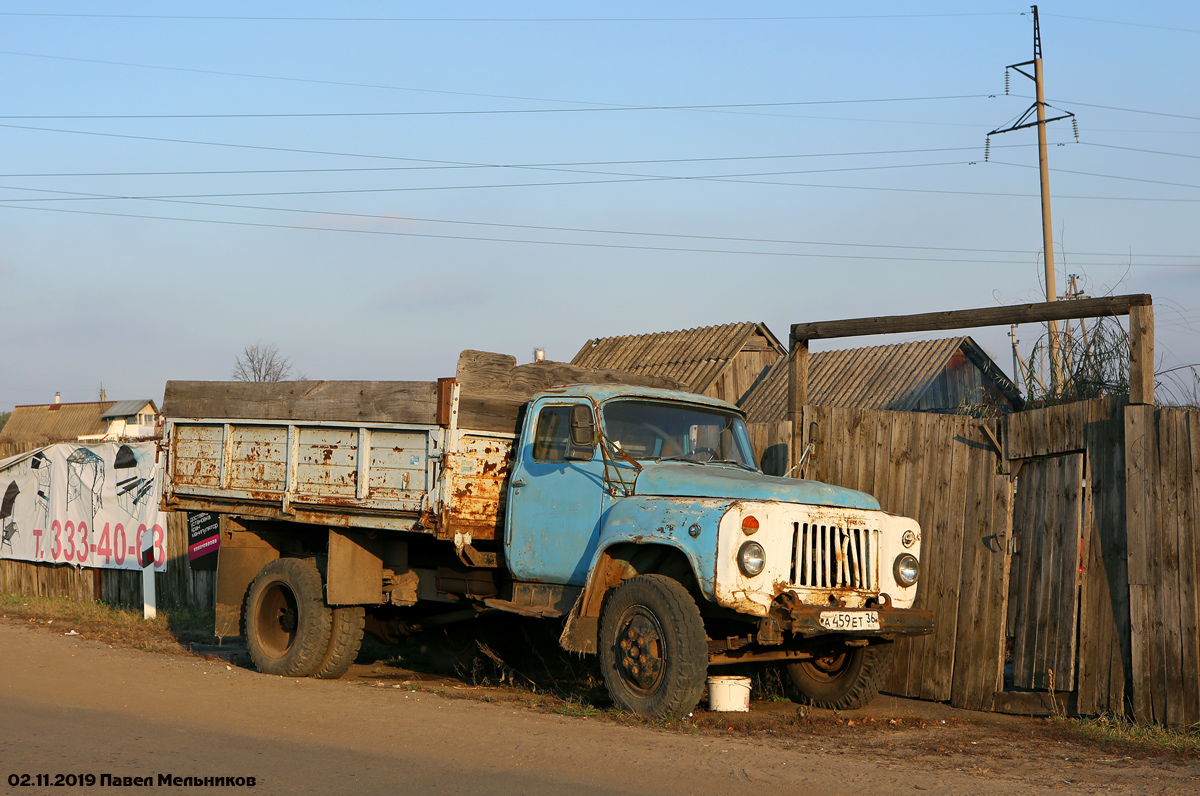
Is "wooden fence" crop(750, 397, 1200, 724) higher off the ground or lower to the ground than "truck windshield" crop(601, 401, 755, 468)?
lower

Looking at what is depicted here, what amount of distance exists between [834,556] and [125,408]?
68933 millimetres

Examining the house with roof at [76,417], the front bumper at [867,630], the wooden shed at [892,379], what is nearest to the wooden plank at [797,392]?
the front bumper at [867,630]

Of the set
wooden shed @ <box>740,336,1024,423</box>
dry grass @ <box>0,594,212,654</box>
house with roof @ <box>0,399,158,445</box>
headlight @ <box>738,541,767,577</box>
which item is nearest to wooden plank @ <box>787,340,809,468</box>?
headlight @ <box>738,541,767,577</box>

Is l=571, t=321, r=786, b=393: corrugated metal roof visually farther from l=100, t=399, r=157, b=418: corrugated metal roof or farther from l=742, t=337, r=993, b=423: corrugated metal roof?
l=100, t=399, r=157, b=418: corrugated metal roof

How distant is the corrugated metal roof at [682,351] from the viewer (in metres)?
24.4

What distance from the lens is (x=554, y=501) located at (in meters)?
8.12

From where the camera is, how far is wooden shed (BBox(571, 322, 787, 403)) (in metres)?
24.3

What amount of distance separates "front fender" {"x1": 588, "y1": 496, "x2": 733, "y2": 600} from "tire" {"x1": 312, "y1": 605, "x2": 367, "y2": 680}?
2930 mm

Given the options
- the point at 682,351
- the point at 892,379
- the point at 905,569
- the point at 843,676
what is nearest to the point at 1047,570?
the point at 905,569

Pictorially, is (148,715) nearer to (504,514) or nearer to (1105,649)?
(504,514)

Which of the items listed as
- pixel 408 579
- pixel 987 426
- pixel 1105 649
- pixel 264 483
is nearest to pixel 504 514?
pixel 408 579

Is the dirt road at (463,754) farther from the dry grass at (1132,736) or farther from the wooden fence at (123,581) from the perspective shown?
the wooden fence at (123,581)

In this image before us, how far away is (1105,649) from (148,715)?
6353mm

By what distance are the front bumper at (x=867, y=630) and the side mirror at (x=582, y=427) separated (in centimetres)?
198
